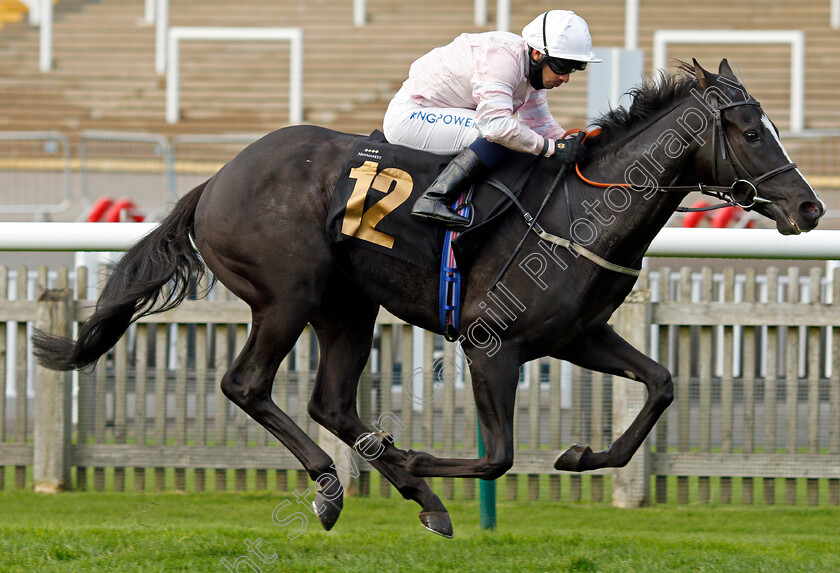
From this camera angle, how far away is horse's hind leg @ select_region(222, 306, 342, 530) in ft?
13.7

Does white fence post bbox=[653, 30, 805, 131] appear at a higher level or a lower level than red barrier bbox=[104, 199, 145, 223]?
higher

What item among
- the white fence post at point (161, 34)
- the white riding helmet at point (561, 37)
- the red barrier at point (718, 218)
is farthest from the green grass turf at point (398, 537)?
the white fence post at point (161, 34)

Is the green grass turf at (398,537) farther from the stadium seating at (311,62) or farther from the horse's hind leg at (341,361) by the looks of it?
the stadium seating at (311,62)

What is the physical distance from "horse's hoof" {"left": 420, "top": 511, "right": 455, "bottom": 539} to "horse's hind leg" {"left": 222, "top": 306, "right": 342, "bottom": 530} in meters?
0.35

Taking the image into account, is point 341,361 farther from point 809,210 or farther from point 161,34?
point 161,34

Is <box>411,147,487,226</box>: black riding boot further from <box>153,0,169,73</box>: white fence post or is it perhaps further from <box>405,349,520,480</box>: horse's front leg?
<box>153,0,169,73</box>: white fence post

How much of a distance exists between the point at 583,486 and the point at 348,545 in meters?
1.92

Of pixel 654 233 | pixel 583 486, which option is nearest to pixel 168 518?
pixel 583 486

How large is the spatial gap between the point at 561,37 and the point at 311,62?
638 inches

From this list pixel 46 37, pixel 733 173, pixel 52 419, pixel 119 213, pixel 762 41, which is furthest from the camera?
pixel 46 37

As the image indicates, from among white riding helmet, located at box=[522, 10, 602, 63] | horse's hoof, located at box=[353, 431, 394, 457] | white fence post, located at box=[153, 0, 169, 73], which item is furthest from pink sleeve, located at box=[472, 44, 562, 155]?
white fence post, located at box=[153, 0, 169, 73]

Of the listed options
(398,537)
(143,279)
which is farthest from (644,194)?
(143,279)

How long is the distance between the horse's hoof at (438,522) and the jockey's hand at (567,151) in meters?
1.49

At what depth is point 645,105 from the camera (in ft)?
13.3
